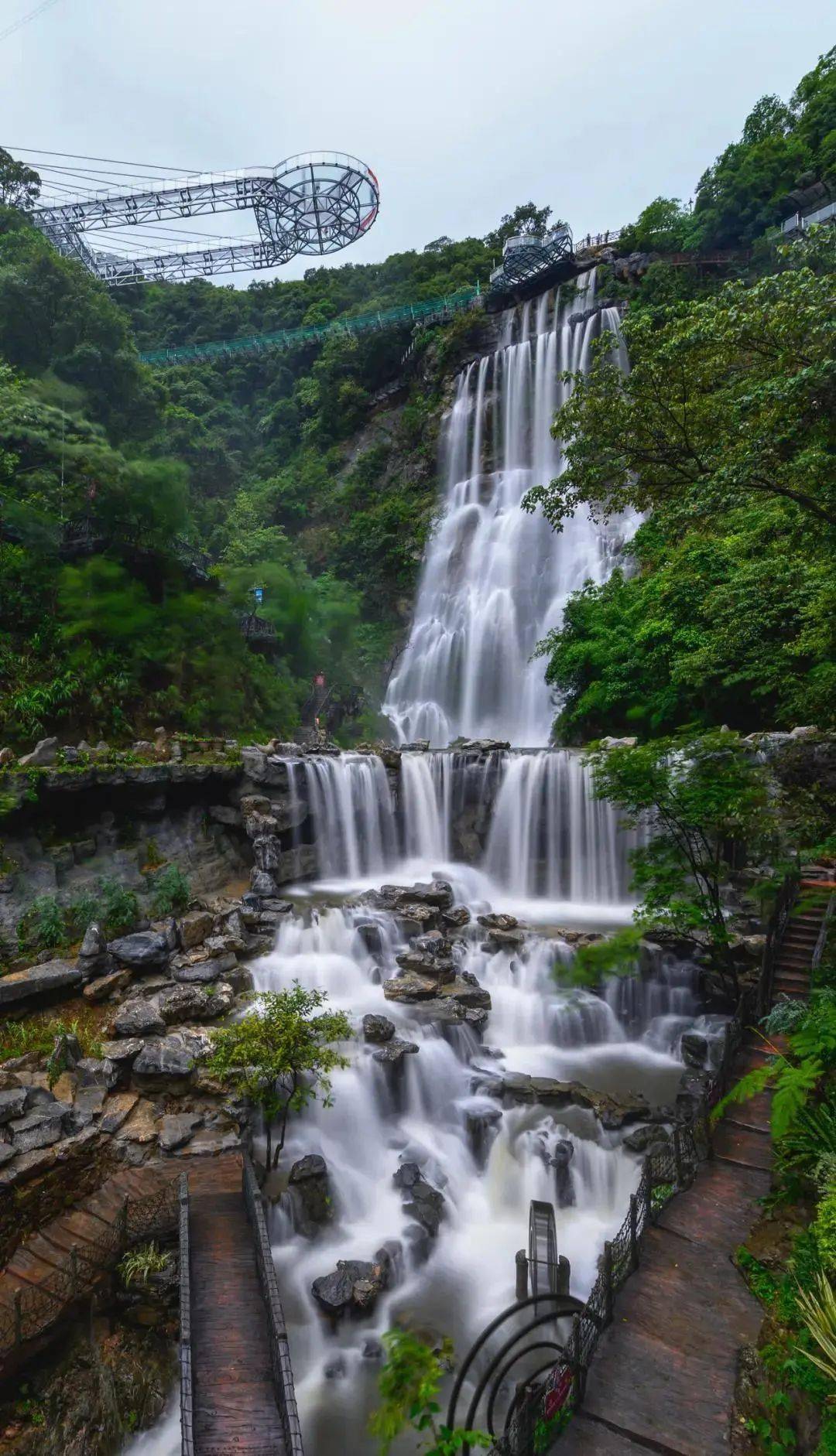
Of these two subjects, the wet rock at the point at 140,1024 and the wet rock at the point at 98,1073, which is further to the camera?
the wet rock at the point at 140,1024

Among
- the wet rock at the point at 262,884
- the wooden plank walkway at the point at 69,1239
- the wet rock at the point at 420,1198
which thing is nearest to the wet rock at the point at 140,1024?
the wooden plank walkway at the point at 69,1239

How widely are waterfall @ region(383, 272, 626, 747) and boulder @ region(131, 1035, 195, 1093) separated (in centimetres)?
1955

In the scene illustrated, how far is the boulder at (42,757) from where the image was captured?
1263 centimetres

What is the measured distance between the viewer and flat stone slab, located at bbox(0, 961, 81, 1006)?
9859mm

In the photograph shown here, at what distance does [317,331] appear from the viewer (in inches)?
1837

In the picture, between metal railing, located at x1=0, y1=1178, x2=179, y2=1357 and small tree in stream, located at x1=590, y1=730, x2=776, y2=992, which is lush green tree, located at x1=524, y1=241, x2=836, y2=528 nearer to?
small tree in stream, located at x1=590, y1=730, x2=776, y2=992

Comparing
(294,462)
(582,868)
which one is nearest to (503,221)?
(294,462)

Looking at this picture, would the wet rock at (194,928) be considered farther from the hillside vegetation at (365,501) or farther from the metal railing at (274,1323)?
the hillside vegetation at (365,501)

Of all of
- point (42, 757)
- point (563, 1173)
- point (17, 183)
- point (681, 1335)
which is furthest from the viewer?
point (17, 183)

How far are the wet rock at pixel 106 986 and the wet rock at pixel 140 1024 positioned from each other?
3.16ft

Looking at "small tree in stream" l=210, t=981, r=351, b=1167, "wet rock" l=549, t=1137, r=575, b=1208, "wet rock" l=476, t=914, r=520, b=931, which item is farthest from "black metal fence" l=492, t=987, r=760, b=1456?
"wet rock" l=476, t=914, r=520, b=931

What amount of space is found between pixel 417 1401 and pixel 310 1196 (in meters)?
4.43

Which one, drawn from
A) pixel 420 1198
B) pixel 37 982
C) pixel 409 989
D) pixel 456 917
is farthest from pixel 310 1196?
pixel 456 917

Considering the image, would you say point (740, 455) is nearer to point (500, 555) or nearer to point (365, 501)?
point (500, 555)
